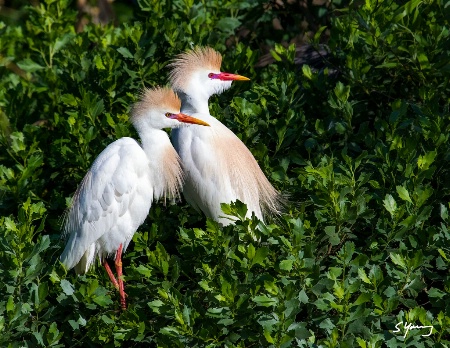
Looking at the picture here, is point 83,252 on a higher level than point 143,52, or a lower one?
lower

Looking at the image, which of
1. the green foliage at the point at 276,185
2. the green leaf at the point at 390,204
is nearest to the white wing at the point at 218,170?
the green foliage at the point at 276,185

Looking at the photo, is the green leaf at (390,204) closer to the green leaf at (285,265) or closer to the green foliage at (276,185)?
the green foliage at (276,185)

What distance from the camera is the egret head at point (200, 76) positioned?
4223mm

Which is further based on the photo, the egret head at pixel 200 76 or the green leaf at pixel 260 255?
the egret head at pixel 200 76

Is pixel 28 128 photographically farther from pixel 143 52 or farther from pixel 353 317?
pixel 353 317

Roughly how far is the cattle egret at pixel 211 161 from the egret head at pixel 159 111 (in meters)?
0.19

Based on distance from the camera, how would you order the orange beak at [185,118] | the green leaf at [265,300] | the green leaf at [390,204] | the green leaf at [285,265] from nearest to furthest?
1. the green leaf at [265,300]
2. the green leaf at [285,265]
3. the green leaf at [390,204]
4. the orange beak at [185,118]

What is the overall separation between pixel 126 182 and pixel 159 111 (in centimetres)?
35

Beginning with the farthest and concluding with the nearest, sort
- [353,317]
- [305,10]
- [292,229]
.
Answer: [305,10] < [292,229] < [353,317]

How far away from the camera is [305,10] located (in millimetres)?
5883

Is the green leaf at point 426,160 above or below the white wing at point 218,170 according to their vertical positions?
above

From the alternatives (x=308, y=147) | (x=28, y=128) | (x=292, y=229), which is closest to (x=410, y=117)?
(x=308, y=147)

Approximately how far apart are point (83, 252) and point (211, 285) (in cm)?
95

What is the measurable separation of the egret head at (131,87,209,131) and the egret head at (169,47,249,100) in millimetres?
278
